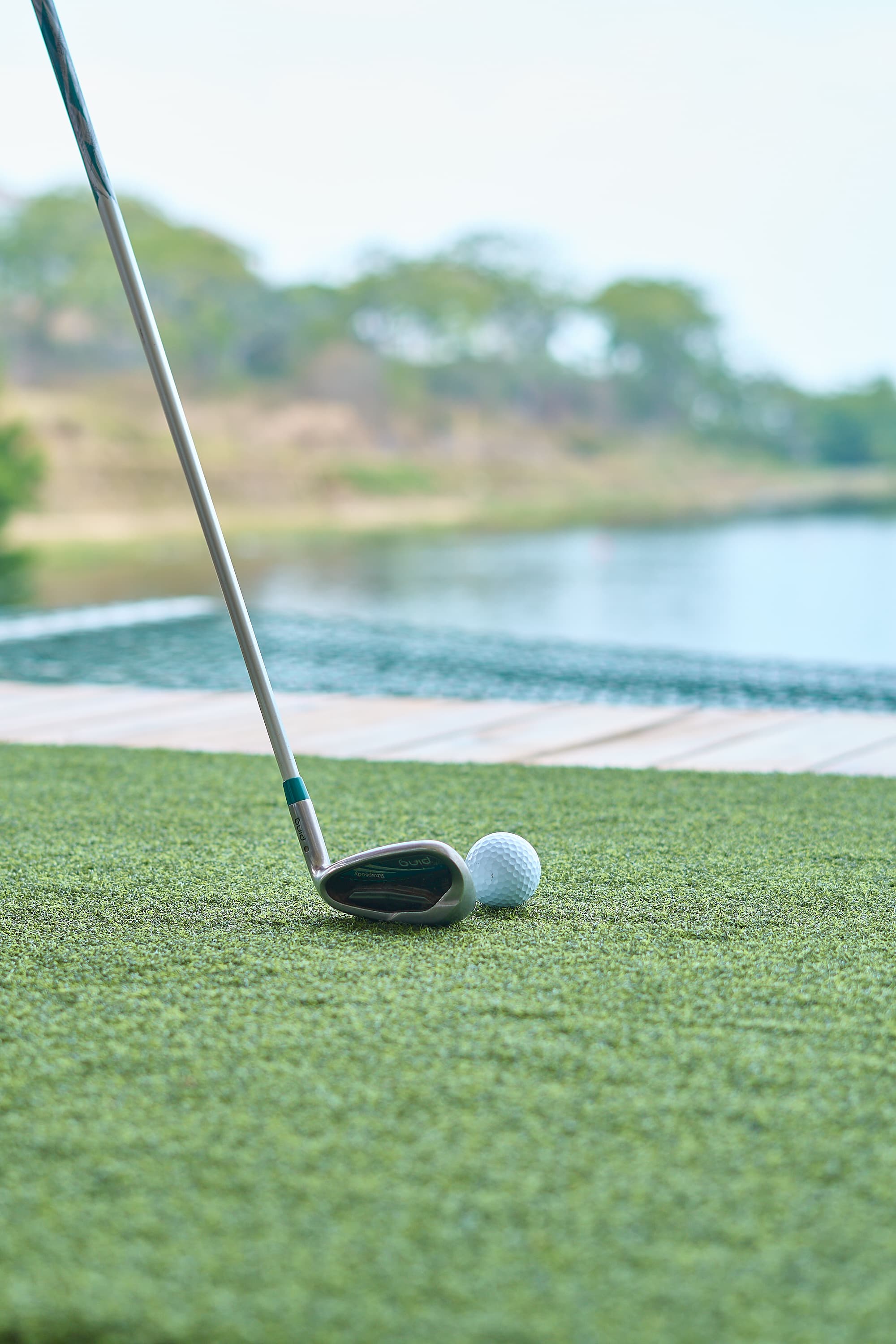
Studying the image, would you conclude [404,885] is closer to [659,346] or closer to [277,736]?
[277,736]

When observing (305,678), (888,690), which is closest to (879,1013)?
(888,690)

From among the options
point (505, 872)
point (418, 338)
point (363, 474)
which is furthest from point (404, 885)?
point (418, 338)

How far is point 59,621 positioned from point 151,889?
14.8 feet

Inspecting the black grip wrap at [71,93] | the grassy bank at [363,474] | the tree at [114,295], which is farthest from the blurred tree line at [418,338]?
the black grip wrap at [71,93]

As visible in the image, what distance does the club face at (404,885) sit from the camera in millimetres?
1746

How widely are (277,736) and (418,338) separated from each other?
37.7m

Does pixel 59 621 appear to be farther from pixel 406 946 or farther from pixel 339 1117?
pixel 339 1117

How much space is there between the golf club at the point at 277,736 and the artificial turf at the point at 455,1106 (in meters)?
0.05

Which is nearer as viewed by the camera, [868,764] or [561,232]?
[868,764]

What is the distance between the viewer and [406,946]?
5.59ft

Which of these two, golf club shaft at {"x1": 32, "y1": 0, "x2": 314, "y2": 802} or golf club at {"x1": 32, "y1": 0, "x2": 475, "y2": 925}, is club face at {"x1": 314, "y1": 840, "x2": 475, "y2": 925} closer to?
golf club at {"x1": 32, "y1": 0, "x2": 475, "y2": 925}

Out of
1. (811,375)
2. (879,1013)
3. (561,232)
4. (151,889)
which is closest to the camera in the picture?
(879,1013)

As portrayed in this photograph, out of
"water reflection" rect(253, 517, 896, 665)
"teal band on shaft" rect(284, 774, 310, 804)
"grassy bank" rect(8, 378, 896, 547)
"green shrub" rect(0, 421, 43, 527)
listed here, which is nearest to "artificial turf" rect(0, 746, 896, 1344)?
"teal band on shaft" rect(284, 774, 310, 804)

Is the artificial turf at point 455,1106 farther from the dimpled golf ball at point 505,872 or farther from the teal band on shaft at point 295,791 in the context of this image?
the teal band on shaft at point 295,791
